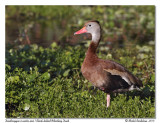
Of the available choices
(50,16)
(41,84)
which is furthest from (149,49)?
(50,16)

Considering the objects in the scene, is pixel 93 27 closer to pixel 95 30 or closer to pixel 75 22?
pixel 95 30

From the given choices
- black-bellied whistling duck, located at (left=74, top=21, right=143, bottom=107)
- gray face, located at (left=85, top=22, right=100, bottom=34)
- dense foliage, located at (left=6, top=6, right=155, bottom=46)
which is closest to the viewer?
black-bellied whistling duck, located at (left=74, top=21, right=143, bottom=107)

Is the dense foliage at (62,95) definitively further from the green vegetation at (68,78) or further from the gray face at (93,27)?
the gray face at (93,27)

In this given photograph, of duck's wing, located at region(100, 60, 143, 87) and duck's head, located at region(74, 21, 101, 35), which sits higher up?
duck's head, located at region(74, 21, 101, 35)

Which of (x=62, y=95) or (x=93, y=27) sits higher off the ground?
(x=93, y=27)

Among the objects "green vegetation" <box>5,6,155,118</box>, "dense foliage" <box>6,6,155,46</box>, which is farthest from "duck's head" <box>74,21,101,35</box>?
"dense foliage" <box>6,6,155,46</box>

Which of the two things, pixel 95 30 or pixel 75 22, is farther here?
pixel 75 22

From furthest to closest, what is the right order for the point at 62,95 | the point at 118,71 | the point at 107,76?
1. the point at 62,95
2. the point at 118,71
3. the point at 107,76

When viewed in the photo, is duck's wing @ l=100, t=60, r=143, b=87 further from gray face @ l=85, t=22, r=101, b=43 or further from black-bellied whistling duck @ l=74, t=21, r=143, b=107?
gray face @ l=85, t=22, r=101, b=43

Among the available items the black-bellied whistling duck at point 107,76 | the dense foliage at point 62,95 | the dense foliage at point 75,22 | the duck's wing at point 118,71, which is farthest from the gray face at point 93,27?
the dense foliage at point 75,22

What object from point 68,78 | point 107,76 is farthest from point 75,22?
point 107,76

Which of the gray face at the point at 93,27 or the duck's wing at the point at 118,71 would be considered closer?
the duck's wing at the point at 118,71

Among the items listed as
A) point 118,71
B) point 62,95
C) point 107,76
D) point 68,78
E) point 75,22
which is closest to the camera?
point 107,76

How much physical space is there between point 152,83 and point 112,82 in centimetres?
146
